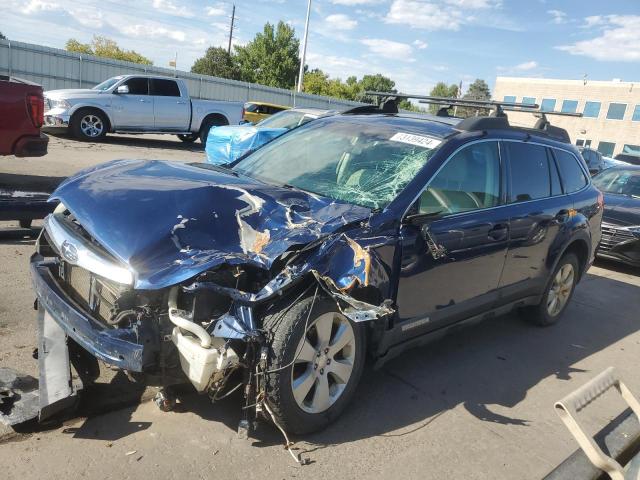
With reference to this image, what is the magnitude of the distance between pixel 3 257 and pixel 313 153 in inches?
129

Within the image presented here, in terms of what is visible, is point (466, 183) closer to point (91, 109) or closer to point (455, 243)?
point (455, 243)

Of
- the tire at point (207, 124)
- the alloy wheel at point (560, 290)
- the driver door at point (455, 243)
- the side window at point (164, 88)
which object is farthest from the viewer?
the tire at point (207, 124)

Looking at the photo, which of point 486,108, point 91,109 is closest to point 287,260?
point 486,108

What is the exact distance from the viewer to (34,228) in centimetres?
601

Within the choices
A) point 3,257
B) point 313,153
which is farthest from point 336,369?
point 3,257

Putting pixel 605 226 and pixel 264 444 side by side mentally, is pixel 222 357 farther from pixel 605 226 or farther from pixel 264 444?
pixel 605 226

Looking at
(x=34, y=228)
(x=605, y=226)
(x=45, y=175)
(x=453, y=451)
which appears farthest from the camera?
(x=45, y=175)

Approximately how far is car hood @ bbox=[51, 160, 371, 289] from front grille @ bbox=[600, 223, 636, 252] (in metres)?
6.09

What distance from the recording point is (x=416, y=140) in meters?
3.81

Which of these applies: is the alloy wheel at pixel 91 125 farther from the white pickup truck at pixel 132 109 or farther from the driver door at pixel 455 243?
the driver door at pixel 455 243

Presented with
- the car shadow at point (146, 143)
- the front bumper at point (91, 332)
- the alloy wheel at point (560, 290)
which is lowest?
the car shadow at point (146, 143)

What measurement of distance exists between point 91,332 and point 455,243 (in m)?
2.27

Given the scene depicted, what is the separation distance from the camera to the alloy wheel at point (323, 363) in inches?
114

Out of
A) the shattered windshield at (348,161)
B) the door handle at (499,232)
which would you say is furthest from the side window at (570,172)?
the shattered windshield at (348,161)
